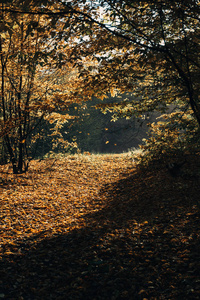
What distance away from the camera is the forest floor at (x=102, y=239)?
342 centimetres

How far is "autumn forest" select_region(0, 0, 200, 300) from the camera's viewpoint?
11.6 feet

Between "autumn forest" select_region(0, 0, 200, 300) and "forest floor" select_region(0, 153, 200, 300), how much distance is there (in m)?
0.02

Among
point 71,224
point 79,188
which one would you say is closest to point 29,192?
point 79,188

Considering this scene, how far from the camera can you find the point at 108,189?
9.13 meters

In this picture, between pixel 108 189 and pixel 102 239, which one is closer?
pixel 102 239

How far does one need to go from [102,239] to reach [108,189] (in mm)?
4307

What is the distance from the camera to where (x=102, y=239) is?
4844 mm

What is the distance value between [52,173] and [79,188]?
1970 millimetres

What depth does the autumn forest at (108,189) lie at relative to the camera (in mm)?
3549

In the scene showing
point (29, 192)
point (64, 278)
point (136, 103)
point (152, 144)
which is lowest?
point (64, 278)

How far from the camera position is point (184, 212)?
5.44 metres

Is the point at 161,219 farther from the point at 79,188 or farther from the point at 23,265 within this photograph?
the point at 79,188

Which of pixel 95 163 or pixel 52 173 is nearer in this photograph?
pixel 52 173

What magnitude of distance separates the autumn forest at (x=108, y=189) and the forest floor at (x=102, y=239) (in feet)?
0.07
